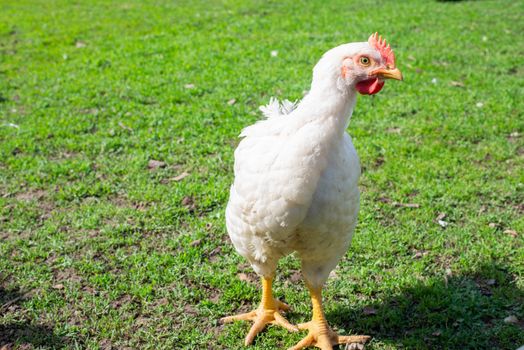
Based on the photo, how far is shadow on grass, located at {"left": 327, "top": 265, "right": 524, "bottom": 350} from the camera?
362 centimetres

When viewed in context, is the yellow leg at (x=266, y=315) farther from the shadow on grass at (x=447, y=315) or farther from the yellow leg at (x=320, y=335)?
the shadow on grass at (x=447, y=315)

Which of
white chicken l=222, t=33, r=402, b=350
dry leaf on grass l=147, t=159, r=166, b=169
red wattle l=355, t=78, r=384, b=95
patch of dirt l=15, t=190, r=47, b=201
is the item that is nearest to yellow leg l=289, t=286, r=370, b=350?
white chicken l=222, t=33, r=402, b=350

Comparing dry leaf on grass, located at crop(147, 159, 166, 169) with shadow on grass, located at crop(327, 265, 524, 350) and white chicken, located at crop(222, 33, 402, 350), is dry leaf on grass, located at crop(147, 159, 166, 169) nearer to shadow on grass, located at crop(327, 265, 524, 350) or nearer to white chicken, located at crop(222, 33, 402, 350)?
white chicken, located at crop(222, 33, 402, 350)

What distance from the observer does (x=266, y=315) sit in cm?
382

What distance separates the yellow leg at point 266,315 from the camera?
149 inches

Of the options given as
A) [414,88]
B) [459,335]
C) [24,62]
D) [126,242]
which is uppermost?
[24,62]

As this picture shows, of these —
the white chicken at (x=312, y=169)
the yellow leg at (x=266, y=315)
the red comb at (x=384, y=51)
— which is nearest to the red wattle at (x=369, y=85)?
the white chicken at (x=312, y=169)

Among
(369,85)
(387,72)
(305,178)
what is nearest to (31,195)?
(305,178)

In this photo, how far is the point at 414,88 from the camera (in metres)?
7.39

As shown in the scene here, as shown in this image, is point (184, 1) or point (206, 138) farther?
point (184, 1)

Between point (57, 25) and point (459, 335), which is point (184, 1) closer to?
point (57, 25)

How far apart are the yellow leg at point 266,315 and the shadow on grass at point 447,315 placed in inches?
14.7

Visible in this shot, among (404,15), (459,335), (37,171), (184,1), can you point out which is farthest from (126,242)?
(184,1)

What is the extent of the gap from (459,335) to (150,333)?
2.15 metres
